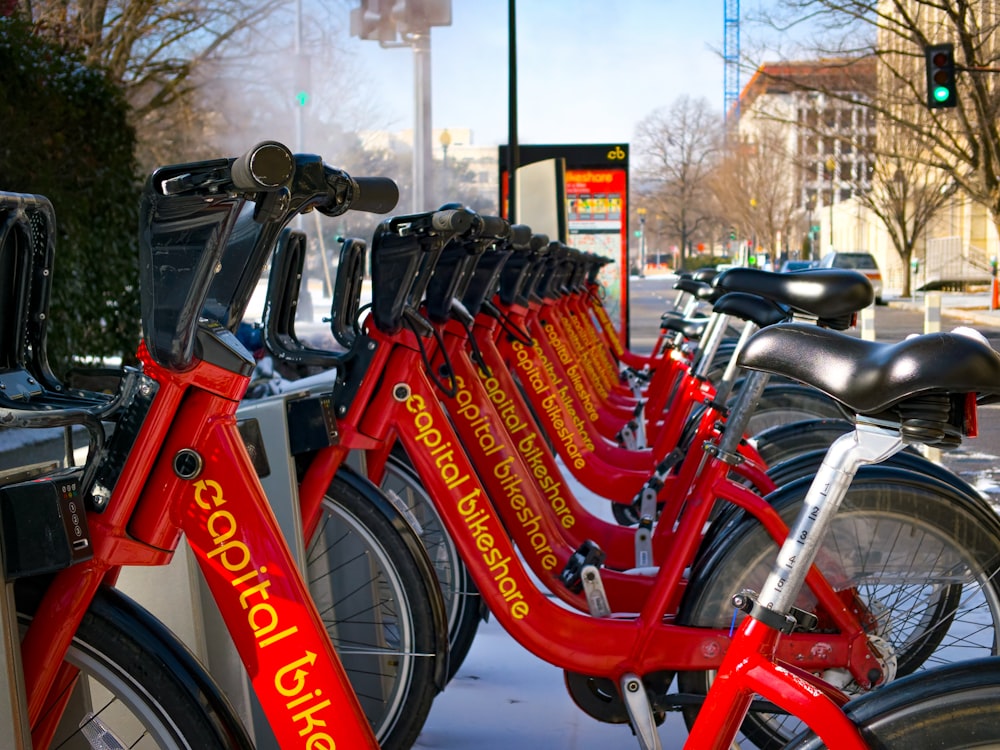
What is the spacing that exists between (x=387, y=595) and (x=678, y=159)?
1782 inches

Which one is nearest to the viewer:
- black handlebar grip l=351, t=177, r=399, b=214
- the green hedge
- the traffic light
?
black handlebar grip l=351, t=177, r=399, b=214

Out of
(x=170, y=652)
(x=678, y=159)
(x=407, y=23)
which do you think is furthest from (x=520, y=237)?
(x=678, y=159)

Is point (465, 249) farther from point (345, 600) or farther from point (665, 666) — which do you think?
point (665, 666)

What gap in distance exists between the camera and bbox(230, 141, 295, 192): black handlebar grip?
167 centimetres

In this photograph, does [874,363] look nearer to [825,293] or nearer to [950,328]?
[825,293]

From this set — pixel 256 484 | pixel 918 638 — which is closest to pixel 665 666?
pixel 918 638

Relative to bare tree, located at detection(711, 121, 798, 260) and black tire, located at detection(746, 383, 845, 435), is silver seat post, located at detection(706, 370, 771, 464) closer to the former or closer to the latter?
black tire, located at detection(746, 383, 845, 435)

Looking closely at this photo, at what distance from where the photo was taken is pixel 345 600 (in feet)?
9.30

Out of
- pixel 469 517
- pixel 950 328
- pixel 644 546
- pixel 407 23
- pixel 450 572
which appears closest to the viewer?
pixel 469 517

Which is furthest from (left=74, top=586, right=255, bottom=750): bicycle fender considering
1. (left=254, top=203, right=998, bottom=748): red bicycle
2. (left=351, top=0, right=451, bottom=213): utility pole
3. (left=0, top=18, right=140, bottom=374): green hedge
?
(left=351, top=0, right=451, bottom=213): utility pole

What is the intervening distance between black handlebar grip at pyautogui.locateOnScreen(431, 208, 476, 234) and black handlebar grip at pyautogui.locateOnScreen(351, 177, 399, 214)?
39 cm

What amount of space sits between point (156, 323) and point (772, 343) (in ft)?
2.97

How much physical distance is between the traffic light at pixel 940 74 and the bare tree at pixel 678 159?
84.5ft

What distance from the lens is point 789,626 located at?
1.57m
